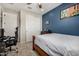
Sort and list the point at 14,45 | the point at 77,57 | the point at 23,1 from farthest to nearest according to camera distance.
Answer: the point at 14,45, the point at 23,1, the point at 77,57

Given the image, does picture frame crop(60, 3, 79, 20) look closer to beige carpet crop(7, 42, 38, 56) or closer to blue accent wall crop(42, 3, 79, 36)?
blue accent wall crop(42, 3, 79, 36)

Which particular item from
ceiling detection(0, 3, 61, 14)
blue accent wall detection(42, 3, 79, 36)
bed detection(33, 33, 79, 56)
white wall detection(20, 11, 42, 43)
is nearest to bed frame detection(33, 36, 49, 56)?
bed detection(33, 33, 79, 56)

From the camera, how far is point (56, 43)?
3.91 feet

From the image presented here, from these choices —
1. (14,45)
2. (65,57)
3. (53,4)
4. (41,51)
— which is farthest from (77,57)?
(14,45)

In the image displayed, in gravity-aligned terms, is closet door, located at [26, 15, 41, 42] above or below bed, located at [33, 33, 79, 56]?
above

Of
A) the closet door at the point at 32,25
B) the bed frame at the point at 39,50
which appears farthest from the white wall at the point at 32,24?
the bed frame at the point at 39,50

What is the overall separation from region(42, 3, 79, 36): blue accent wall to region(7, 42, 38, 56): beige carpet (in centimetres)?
35

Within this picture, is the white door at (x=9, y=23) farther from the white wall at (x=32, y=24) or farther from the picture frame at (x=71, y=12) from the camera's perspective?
the picture frame at (x=71, y=12)

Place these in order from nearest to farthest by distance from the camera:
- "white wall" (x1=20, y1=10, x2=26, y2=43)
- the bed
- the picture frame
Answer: the bed < the picture frame < "white wall" (x1=20, y1=10, x2=26, y2=43)

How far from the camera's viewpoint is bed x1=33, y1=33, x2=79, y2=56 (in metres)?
1.08

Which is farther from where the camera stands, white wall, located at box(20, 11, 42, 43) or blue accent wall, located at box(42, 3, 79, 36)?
white wall, located at box(20, 11, 42, 43)

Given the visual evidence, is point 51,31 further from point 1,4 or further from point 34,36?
point 1,4

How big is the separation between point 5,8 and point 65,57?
1.03 meters

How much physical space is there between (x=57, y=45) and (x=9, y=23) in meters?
0.74
